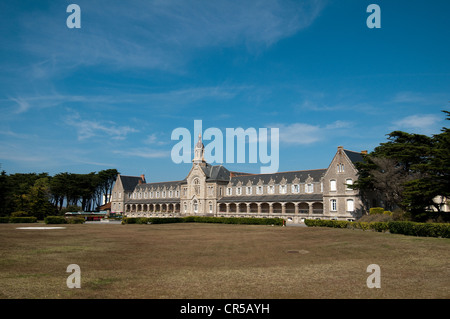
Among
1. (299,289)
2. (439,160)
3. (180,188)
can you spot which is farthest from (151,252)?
(180,188)

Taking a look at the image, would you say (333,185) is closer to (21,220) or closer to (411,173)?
(411,173)

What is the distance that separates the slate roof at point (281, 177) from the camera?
62.4m

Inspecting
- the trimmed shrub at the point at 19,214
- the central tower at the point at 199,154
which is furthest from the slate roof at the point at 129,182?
the trimmed shrub at the point at 19,214

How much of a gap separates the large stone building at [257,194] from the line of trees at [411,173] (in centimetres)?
377

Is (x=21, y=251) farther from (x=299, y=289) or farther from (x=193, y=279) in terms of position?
(x=299, y=289)

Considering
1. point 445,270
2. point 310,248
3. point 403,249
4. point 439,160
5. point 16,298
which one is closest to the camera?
point 16,298

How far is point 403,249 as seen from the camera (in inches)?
820

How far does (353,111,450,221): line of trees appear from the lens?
2920 centimetres

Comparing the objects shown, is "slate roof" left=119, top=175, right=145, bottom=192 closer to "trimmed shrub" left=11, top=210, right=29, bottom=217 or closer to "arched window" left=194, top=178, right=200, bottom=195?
"arched window" left=194, top=178, right=200, bottom=195

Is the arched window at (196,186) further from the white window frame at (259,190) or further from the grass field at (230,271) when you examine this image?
the grass field at (230,271)

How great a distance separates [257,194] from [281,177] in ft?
21.2

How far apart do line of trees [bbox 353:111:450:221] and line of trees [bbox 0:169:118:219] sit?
58.0 m
